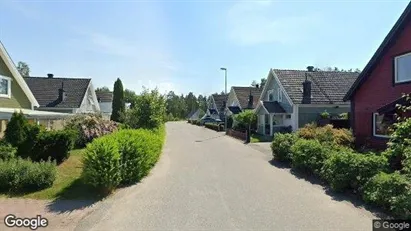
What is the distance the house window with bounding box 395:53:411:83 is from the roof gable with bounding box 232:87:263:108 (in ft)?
107

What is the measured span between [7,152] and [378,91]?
640 inches

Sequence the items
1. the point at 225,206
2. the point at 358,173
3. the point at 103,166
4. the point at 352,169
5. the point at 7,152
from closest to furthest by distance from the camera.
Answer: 1. the point at 225,206
2. the point at 358,173
3. the point at 352,169
4. the point at 103,166
5. the point at 7,152

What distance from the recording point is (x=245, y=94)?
49.3m

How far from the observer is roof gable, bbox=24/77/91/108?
34.1 metres

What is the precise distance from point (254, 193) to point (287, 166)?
4723 millimetres

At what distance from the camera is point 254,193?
9.11 meters

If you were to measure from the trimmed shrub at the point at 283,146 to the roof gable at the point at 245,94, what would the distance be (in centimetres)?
3159

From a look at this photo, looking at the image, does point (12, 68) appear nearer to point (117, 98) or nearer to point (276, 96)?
point (276, 96)

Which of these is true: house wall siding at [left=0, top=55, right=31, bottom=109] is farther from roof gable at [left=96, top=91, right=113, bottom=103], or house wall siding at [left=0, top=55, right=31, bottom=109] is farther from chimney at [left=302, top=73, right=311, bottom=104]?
roof gable at [left=96, top=91, right=113, bottom=103]

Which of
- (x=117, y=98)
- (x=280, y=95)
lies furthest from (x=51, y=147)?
(x=117, y=98)

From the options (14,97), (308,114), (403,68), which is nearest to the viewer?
(403,68)

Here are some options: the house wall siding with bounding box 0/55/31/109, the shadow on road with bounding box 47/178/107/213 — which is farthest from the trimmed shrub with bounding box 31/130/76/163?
the house wall siding with bounding box 0/55/31/109

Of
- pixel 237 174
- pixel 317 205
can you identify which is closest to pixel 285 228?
pixel 317 205

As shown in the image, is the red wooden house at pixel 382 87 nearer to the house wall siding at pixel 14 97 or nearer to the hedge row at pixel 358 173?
the hedge row at pixel 358 173
